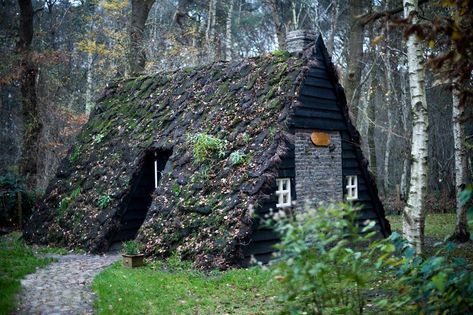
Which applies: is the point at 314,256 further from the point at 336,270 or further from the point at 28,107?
the point at 28,107

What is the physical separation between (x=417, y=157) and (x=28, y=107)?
1789 cm

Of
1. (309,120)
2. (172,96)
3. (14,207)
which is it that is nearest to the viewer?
(309,120)

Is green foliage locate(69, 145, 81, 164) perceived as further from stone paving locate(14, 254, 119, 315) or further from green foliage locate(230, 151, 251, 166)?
green foliage locate(230, 151, 251, 166)

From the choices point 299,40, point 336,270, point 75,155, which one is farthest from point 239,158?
point 336,270

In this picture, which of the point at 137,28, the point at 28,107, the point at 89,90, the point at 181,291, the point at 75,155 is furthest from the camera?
the point at 89,90

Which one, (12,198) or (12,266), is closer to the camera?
(12,266)

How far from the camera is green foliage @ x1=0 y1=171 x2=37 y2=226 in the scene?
2011 cm

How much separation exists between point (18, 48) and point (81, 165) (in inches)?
367

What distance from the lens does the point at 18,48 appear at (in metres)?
22.8

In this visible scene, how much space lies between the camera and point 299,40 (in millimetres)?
14438

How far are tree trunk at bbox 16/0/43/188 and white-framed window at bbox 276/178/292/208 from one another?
43.7ft

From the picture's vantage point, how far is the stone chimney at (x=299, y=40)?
14398 mm

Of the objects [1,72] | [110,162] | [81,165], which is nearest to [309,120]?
[110,162]

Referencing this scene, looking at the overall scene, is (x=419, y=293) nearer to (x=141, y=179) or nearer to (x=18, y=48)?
(x=141, y=179)
